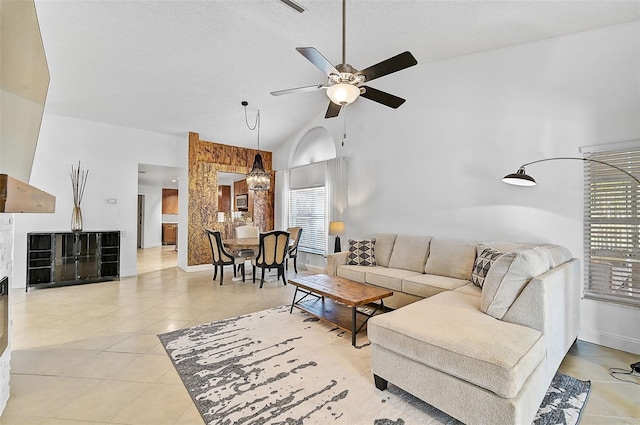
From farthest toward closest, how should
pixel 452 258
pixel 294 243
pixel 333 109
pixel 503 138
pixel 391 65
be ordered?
pixel 294 243 → pixel 452 258 → pixel 503 138 → pixel 333 109 → pixel 391 65

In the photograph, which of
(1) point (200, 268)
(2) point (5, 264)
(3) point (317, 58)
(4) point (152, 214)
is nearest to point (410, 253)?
Result: (3) point (317, 58)

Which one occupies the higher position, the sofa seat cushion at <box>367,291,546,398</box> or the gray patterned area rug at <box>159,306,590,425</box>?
the sofa seat cushion at <box>367,291,546,398</box>

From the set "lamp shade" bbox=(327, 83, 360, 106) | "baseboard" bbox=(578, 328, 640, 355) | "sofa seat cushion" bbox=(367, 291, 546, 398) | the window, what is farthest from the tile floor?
"lamp shade" bbox=(327, 83, 360, 106)

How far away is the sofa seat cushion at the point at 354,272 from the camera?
417 centimetres

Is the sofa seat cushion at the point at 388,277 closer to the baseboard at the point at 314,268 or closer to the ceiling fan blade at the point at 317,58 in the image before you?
the baseboard at the point at 314,268

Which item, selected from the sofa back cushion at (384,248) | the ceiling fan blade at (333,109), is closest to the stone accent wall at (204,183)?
the sofa back cushion at (384,248)

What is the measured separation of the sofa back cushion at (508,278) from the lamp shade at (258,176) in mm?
4343

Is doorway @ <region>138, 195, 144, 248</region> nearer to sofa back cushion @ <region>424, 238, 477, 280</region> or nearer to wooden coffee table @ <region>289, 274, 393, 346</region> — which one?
wooden coffee table @ <region>289, 274, 393, 346</region>

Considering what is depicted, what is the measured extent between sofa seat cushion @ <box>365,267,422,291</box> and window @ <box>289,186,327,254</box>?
87.8 inches

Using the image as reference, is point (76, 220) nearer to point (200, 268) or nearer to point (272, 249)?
point (200, 268)

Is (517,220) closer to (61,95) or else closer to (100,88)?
(100,88)

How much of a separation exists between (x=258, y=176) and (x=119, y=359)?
12.1ft

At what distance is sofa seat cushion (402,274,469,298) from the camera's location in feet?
11.2

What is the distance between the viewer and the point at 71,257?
17.3ft
